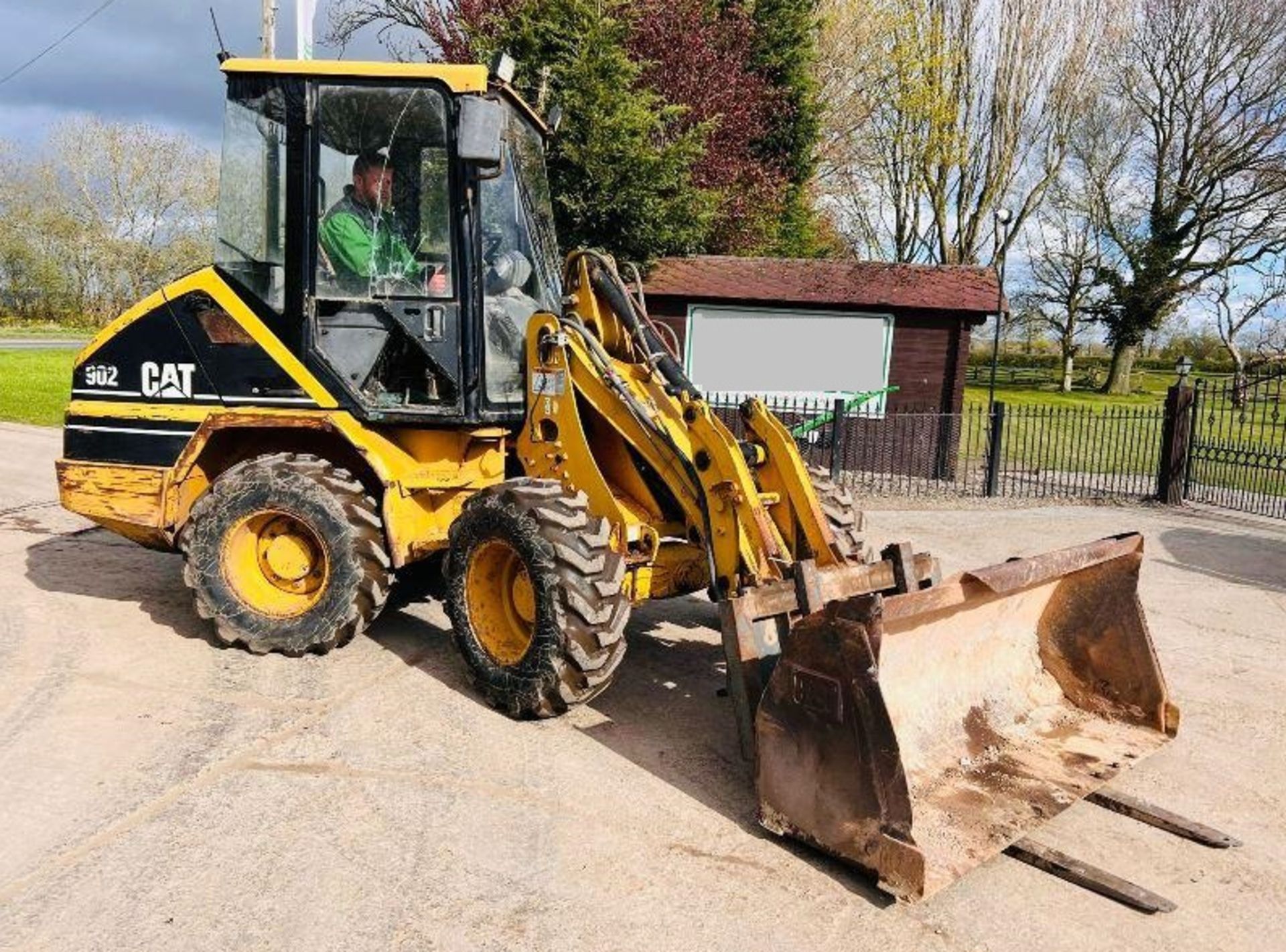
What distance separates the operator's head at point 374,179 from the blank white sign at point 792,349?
9.96 metres

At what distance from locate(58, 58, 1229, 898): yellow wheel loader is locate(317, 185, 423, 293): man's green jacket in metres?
0.01

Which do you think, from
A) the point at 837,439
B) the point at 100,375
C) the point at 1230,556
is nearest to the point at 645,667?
the point at 100,375

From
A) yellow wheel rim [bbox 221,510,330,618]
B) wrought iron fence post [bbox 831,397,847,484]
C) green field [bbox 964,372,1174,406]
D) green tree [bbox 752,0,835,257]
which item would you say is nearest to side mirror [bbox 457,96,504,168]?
yellow wheel rim [bbox 221,510,330,618]

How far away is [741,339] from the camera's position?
1513 centimetres

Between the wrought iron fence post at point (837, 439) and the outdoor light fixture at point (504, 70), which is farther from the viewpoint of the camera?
the wrought iron fence post at point (837, 439)

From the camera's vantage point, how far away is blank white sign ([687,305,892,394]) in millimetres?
15078

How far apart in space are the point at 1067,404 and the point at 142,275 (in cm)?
3463

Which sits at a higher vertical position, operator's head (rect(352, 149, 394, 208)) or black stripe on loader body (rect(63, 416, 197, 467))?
operator's head (rect(352, 149, 394, 208))

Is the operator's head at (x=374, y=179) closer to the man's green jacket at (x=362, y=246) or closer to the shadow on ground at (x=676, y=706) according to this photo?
the man's green jacket at (x=362, y=246)

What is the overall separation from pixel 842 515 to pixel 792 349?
10.1 metres

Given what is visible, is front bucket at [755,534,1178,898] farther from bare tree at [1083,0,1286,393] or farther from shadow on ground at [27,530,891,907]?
bare tree at [1083,0,1286,393]

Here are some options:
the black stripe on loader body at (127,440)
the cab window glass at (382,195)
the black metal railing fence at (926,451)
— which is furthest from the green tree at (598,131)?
the black stripe on loader body at (127,440)

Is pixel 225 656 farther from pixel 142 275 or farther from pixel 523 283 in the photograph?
pixel 142 275

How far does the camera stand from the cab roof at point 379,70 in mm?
5184
